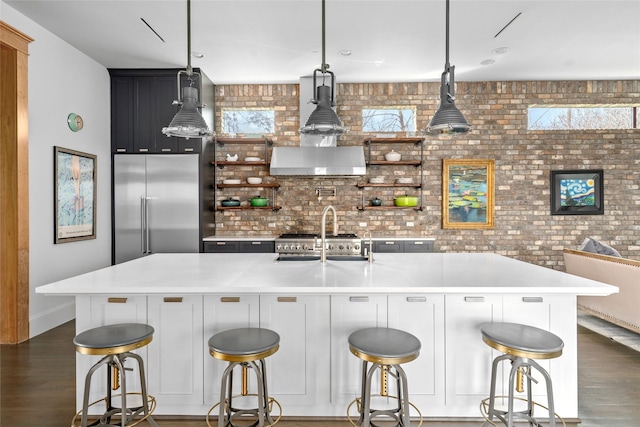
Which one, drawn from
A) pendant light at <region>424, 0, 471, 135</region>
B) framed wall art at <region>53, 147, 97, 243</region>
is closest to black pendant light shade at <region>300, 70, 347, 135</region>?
pendant light at <region>424, 0, 471, 135</region>

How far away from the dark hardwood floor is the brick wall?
2103 mm

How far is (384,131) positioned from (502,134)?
1.74m

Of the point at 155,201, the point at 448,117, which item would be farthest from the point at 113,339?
the point at 155,201

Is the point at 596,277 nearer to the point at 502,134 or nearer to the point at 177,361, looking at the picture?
the point at 502,134

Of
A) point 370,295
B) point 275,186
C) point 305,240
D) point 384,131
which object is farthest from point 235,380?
point 384,131

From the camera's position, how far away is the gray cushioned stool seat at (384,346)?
5.44 feet

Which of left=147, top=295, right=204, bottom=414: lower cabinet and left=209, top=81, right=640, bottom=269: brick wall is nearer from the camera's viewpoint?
left=147, top=295, right=204, bottom=414: lower cabinet

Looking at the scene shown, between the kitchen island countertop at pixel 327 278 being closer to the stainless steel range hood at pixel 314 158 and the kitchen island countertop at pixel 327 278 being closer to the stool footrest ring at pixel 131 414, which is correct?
the stool footrest ring at pixel 131 414

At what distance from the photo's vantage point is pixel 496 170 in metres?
5.23

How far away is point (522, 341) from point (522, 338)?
0.04m

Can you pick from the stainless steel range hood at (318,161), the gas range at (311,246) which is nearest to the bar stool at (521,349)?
the gas range at (311,246)

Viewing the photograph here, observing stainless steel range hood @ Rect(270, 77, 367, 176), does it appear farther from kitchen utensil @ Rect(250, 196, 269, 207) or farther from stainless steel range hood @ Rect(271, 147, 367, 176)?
kitchen utensil @ Rect(250, 196, 269, 207)

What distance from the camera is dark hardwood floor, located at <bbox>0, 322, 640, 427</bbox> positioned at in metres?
2.18

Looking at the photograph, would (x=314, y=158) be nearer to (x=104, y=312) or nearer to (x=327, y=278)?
(x=327, y=278)
